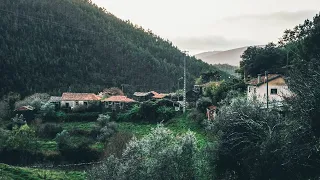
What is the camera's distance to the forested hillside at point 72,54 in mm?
87875

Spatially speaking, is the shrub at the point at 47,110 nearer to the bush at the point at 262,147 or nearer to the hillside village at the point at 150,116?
the hillside village at the point at 150,116

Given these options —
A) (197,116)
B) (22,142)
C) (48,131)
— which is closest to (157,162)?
(197,116)

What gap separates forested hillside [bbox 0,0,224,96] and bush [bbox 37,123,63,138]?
3757 centimetres

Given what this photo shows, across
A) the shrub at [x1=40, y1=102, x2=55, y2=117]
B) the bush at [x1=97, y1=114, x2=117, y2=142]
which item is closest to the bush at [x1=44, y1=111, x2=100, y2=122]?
the shrub at [x1=40, y1=102, x2=55, y2=117]

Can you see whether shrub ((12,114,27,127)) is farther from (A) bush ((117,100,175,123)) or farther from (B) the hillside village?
(A) bush ((117,100,175,123))

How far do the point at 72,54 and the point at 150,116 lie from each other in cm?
6252

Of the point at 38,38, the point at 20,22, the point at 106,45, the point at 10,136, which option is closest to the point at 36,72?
the point at 38,38

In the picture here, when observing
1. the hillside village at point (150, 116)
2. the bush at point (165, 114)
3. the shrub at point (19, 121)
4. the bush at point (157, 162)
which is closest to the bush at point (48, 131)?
the hillside village at point (150, 116)

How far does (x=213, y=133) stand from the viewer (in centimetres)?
2848

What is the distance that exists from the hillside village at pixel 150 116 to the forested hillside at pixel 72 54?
0.41 metres

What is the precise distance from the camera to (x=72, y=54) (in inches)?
4035

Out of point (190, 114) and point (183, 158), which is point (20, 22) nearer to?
point (190, 114)

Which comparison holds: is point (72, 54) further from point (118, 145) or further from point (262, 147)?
point (262, 147)

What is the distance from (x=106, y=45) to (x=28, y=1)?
2741 centimetres
